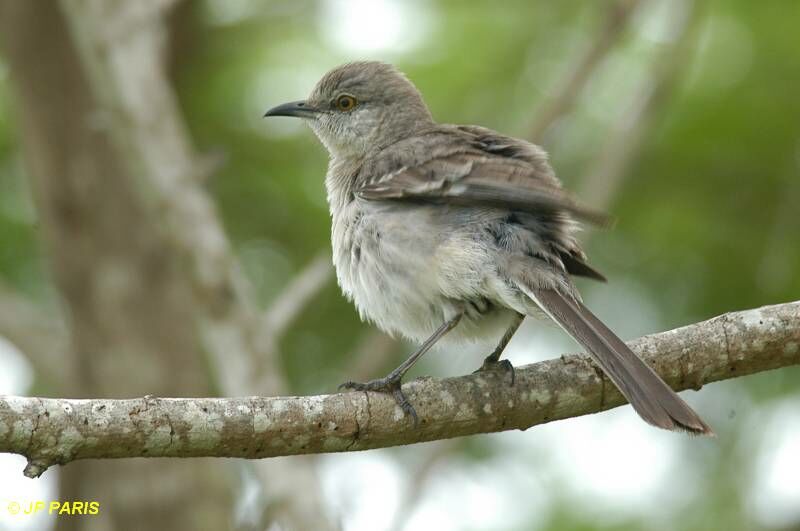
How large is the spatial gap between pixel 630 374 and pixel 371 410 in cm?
101

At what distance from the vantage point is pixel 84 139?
322 inches

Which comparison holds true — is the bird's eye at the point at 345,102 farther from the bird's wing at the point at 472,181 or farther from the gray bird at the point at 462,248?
the bird's wing at the point at 472,181

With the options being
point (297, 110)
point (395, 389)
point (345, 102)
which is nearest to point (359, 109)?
point (345, 102)

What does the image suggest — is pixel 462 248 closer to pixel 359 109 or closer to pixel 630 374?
pixel 630 374

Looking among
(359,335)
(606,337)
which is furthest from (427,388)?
(359,335)

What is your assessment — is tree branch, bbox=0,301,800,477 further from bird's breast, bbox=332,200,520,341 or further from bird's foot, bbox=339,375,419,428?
bird's breast, bbox=332,200,520,341

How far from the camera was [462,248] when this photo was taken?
4832 mm

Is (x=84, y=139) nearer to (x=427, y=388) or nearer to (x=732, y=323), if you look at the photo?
(x=427, y=388)

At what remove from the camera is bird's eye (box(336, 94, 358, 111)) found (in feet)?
21.0

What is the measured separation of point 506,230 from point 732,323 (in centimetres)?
111

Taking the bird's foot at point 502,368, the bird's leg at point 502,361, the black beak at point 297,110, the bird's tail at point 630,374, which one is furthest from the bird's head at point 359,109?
the bird's tail at point 630,374

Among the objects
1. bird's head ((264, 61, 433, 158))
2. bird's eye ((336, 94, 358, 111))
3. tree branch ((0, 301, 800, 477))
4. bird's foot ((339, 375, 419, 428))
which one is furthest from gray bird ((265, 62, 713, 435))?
bird's eye ((336, 94, 358, 111))

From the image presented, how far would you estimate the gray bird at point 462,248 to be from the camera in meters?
4.46

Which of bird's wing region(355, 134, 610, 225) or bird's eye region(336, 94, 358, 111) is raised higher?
bird's wing region(355, 134, 610, 225)
